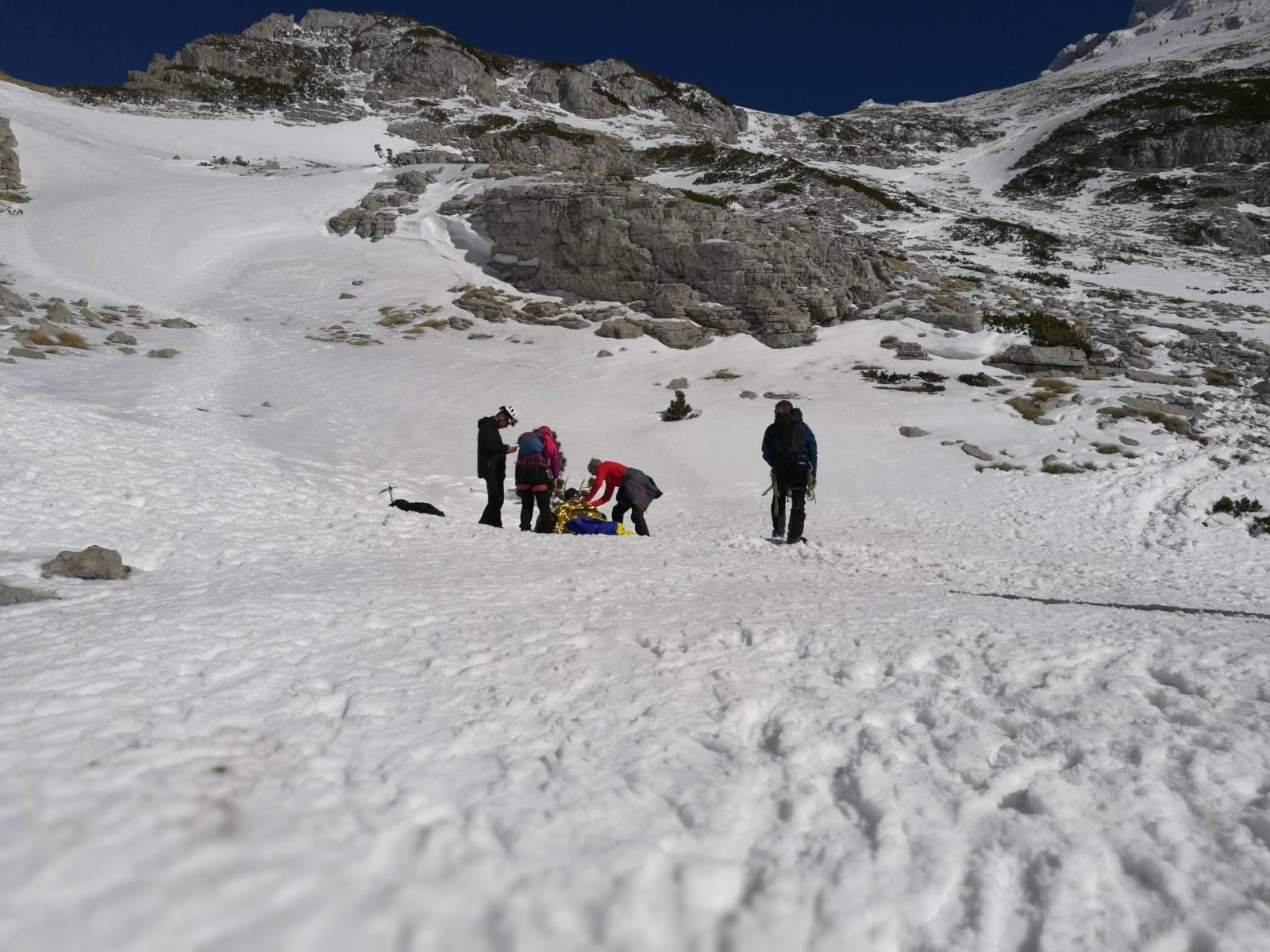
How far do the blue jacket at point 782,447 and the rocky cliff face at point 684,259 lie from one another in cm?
1336

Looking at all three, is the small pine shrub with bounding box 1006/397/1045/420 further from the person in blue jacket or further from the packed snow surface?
the person in blue jacket

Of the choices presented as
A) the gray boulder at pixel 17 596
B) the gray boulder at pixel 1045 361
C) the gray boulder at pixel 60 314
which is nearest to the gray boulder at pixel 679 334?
the gray boulder at pixel 1045 361

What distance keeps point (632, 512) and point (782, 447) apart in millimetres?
2608

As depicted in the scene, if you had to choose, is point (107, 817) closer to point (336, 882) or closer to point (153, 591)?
point (336, 882)

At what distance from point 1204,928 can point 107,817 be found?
12.3 ft

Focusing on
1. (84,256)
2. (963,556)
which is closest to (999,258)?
(963,556)

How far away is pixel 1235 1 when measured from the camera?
447 ft

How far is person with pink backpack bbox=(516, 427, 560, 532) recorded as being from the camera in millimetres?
9961

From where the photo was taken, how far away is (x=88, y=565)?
536cm

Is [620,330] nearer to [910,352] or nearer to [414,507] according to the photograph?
[910,352]

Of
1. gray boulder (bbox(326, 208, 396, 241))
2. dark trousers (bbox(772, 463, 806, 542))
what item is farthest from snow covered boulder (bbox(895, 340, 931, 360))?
gray boulder (bbox(326, 208, 396, 241))

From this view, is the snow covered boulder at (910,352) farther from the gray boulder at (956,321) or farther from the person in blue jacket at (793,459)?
the person in blue jacket at (793,459)

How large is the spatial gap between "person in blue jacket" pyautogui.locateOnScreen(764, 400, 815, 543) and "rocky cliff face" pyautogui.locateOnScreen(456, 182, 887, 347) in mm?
13454

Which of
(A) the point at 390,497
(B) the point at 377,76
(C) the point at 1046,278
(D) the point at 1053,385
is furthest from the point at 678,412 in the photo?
(B) the point at 377,76
